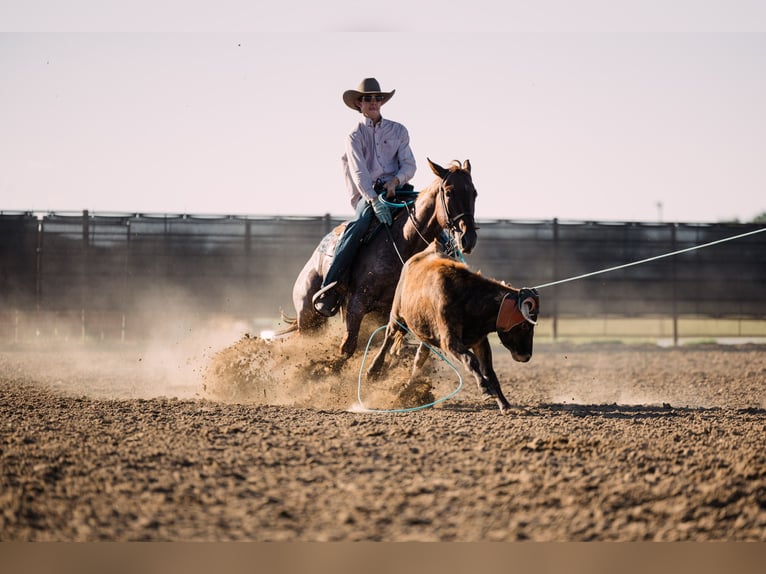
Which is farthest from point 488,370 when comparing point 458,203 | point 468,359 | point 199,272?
point 199,272

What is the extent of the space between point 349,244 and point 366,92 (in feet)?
4.70

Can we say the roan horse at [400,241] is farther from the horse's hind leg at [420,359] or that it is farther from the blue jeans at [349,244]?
the horse's hind leg at [420,359]

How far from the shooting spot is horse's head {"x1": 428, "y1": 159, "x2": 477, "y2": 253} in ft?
21.5

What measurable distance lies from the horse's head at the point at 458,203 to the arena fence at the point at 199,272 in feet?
37.2

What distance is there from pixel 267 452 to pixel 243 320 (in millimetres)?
13782

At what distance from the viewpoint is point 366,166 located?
7699 mm

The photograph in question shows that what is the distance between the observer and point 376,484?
396cm

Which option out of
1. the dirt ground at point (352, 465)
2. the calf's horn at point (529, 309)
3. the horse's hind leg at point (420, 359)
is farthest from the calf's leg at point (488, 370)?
the horse's hind leg at point (420, 359)

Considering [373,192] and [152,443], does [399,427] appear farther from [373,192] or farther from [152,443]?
[373,192]

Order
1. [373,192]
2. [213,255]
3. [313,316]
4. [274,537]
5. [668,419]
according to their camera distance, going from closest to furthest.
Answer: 1. [274,537]
2. [668,419]
3. [373,192]
4. [313,316]
5. [213,255]

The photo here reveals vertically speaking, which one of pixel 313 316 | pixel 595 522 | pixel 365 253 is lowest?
pixel 595 522

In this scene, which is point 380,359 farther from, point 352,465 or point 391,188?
point 352,465

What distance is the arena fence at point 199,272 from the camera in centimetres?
1816

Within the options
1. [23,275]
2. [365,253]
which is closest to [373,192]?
[365,253]
